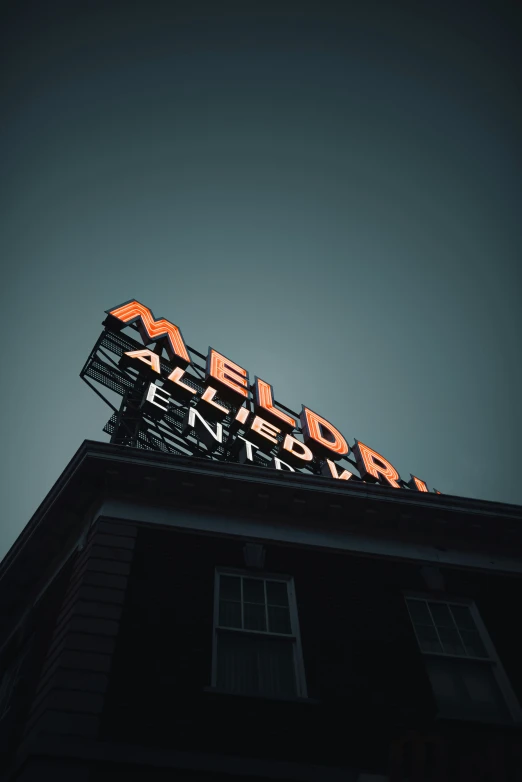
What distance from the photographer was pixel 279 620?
10578mm

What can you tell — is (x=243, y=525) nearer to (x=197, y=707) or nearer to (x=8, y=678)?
(x=197, y=707)

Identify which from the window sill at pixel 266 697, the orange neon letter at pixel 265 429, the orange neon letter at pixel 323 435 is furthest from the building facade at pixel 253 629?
the orange neon letter at pixel 323 435

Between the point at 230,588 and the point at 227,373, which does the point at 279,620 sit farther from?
the point at 227,373

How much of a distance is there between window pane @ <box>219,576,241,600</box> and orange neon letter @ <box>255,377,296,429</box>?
401 inches

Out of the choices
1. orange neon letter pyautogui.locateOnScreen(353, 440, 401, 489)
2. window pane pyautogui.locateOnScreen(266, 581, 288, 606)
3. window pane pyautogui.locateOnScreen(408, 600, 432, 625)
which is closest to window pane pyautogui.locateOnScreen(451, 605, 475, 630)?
window pane pyautogui.locateOnScreen(408, 600, 432, 625)

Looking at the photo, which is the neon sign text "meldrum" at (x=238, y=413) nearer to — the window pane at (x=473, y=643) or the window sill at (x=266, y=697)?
the window pane at (x=473, y=643)

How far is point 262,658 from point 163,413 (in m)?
10.1

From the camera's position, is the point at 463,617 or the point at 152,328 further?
the point at 152,328

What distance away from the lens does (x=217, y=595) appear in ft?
34.9

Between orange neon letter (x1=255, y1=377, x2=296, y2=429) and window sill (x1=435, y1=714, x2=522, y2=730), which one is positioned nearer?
window sill (x1=435, y1=714, x2=522, y2=730)

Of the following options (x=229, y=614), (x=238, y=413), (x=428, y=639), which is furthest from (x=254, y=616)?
(x=238, y=413)

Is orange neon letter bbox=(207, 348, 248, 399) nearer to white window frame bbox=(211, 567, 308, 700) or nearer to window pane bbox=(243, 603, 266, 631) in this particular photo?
white window frame bbox=(211, 567, 308, 700)

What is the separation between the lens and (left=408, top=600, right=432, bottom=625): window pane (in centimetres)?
1143

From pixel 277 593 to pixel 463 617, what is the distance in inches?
152
